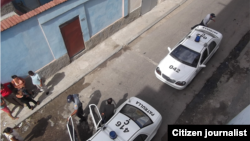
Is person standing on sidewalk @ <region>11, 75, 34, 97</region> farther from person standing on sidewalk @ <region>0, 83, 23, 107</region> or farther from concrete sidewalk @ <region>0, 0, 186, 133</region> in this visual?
concrete sidewalk @ <region>0, 0, 186, 133</region>

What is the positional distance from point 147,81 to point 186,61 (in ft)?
6.80

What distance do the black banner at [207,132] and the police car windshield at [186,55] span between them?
2.76 meters

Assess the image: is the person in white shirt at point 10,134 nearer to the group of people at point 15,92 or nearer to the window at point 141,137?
the group of people at point 15,92

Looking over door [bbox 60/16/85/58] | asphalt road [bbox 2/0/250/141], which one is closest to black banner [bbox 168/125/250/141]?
asphalt road [bbox 2/0/250/141]

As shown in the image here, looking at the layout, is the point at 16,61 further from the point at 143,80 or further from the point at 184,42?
the point at 184,42

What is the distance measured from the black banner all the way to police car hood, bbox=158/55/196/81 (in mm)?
2092

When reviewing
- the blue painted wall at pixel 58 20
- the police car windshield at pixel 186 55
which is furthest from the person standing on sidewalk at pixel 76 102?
the police car windshield at pixel 186 55

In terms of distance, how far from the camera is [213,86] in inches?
324

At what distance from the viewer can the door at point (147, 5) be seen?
38.4ft

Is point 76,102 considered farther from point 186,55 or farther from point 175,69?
point 186,55

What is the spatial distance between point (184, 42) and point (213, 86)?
254cm

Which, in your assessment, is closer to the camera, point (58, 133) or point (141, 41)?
point (58, 133)

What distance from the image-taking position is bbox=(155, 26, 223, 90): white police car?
766cm

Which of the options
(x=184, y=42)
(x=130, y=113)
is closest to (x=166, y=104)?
(x=130, y=113)
